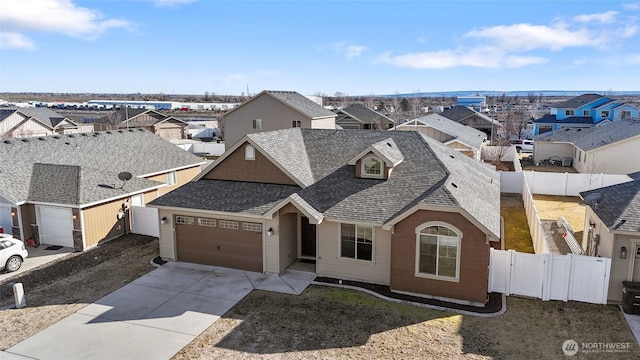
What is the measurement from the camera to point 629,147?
35938 millimetres

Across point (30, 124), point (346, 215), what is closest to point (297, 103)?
point (346, 215)

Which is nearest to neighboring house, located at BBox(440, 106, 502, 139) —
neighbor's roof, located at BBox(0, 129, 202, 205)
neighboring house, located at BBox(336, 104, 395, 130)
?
neighboring house, located at BBox(336, 104, 395, 130)

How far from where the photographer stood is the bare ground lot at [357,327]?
12.4m

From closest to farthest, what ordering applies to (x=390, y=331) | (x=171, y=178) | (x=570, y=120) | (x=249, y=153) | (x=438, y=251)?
(x=390, y=331)
(x=438, y=251)
(x=249, y=153)
(x=171, y=178)
(x=570, y=120)

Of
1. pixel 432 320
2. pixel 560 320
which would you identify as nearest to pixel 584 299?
pixel 560 320

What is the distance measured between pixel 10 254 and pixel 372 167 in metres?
15.4

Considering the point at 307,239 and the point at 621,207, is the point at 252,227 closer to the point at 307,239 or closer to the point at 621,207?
the point at 307,239

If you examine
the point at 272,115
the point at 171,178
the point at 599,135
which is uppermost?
the point at 272,115

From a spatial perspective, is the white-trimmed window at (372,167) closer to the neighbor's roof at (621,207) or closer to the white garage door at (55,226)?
the neighbor's roof at (621,207)

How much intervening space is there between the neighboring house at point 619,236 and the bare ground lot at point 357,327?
1.13m

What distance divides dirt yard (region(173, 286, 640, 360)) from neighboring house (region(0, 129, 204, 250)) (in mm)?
10282

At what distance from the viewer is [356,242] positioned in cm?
1702

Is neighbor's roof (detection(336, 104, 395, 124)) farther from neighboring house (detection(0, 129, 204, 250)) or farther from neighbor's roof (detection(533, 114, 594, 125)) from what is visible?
neighboring house (detection(0, 129, 204, 250))

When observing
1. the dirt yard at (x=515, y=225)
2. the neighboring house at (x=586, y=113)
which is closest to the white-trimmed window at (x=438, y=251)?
the dirt yard at (x=515, y=225)
